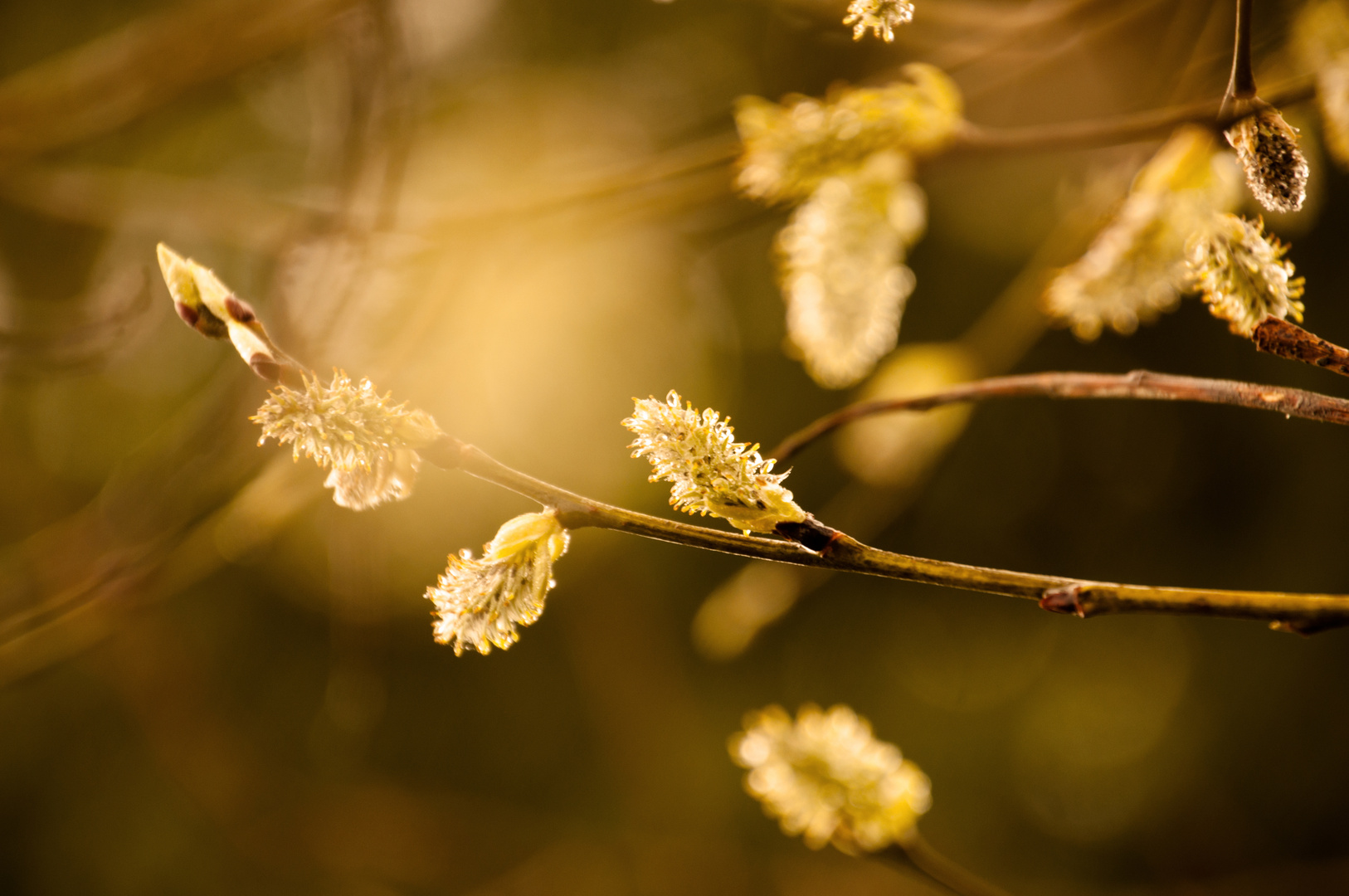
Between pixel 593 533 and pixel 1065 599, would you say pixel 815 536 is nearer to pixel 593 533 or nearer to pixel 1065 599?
pixel 1065 599

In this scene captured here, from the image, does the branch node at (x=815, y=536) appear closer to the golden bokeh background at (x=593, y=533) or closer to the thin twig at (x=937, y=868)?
the thin twig at (x=937, y=868)

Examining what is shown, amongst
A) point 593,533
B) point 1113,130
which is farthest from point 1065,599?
point 593,533

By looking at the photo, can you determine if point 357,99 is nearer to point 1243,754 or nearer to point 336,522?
point 336,522

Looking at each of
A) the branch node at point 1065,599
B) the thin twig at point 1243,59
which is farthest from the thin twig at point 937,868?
the thin twig at point 1243,59

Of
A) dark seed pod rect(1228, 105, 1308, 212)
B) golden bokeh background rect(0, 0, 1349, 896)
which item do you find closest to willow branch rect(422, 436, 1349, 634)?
dark seed pod rect(1228, 105, 1308, 212)

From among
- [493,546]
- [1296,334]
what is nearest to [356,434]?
[493,546]
